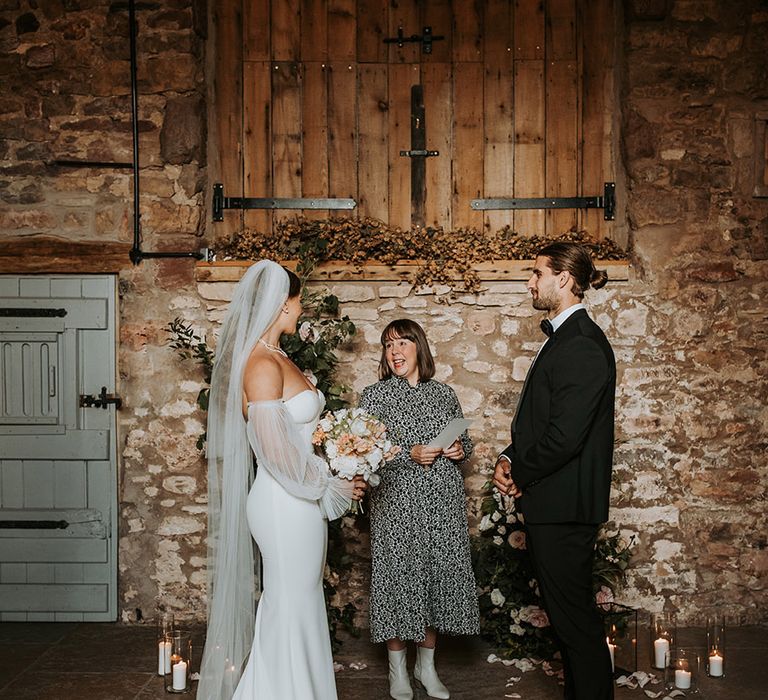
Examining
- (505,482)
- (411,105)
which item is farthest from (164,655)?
(411,105)

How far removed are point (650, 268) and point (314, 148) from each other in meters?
2.11

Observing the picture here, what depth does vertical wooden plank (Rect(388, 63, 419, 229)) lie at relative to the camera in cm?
506

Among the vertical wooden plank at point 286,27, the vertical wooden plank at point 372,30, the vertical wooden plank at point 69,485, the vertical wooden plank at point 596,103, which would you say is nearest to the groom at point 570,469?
the vertical wooden plank at point 596,103

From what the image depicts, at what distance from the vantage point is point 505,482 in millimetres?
3359

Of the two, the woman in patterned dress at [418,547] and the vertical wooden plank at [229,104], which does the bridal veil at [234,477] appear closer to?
the woman in patterned dress at [418,547]

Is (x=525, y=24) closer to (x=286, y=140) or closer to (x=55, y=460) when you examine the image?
(x=286, y=140)

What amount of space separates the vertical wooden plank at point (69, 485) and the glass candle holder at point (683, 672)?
3262 mm

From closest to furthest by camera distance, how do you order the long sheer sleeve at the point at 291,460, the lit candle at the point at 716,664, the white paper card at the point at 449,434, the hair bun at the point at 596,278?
1. the long sheer sleeve at the point at 291,460
2. the hair bun at the point at 596,278
3. the white paper card at the point at 449,434
4. the lit candle at the point at 716,664

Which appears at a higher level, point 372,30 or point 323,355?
point 372,30

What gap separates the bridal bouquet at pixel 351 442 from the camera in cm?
305

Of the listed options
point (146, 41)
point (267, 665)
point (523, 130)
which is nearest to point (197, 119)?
point (146, 41)

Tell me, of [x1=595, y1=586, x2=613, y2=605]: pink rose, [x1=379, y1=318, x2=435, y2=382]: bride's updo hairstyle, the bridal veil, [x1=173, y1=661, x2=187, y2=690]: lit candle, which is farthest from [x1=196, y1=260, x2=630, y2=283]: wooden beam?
[x1=173, y1=661, x2=187, y2=690]: lit candle

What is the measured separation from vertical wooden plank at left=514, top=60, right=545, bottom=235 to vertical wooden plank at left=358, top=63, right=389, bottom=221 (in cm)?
80

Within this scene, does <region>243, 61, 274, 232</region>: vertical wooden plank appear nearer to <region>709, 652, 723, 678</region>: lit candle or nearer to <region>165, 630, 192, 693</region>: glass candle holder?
<region>165, 630, 192, 693</region>: glass candle holder
